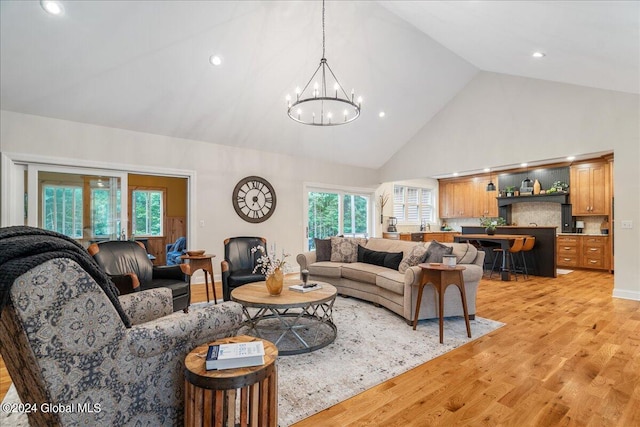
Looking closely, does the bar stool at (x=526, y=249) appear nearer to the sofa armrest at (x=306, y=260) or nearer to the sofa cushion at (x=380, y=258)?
the sofa cushion at (x=380, y=258)

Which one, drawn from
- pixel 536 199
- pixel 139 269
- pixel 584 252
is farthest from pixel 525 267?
pixel 139 269

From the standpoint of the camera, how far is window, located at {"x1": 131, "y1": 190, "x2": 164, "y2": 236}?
7.96 metres

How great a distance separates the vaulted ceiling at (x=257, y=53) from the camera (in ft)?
10.7

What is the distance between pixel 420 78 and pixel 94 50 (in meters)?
5.01

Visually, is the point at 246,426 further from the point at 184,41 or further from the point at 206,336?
the point at 184,41

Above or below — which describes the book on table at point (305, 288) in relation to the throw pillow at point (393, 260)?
below

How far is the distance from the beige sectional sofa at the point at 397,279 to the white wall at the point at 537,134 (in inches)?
107

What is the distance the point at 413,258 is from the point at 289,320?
1667mm

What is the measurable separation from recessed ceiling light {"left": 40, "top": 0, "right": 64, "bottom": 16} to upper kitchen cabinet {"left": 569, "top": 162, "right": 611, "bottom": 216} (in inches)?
372

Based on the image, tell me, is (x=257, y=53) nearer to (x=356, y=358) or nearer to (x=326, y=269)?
(x=326, y=269)

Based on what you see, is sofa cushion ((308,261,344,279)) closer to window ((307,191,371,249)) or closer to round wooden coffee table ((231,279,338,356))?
Answer: round wooden coffee table ((231,279,338,356))

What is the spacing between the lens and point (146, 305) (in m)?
2.18

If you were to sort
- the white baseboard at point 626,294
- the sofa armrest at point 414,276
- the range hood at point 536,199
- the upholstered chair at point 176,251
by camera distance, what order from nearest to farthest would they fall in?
the sofa armrest at point 414,276, the white baseboard at point 626,294, the upholstered chair at point 176,251, the range hood at point 536,199

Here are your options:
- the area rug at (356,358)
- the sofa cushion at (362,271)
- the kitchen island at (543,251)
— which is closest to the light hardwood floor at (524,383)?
the area rug at (356,358)
